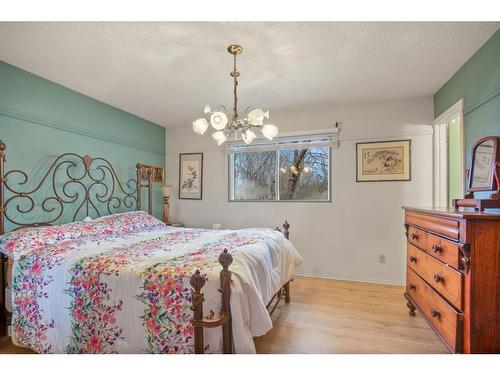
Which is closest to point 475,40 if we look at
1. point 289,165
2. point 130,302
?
point 289,165

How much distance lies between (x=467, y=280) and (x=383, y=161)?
2129 mm

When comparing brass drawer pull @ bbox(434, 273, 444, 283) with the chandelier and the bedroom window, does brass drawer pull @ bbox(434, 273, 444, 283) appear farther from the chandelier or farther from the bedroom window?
the bedroom window

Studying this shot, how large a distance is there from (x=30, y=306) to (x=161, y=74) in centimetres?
220

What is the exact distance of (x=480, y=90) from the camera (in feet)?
6.80

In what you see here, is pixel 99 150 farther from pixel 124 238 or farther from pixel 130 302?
pixel 130 302

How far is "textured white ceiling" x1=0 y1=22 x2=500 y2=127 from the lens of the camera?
5.86 feet

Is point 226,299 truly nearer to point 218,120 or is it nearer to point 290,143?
point 218,120

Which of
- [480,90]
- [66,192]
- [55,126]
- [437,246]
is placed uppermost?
[480,90]

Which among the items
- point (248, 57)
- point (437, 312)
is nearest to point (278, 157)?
point (248, 57)

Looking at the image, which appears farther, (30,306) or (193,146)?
(193,146)

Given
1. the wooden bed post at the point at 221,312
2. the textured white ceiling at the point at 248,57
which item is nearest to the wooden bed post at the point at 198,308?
the wooden bed post at the point at 221,312

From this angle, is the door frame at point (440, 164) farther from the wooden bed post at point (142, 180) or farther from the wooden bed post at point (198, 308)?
the wooden bed post at point (142, 180)

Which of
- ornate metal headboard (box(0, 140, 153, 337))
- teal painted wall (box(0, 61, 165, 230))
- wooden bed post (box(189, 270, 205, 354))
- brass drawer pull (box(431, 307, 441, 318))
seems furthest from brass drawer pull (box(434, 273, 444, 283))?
teal painted wall (box(0, 61, 165, 230))

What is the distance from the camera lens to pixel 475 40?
6.32 ft
